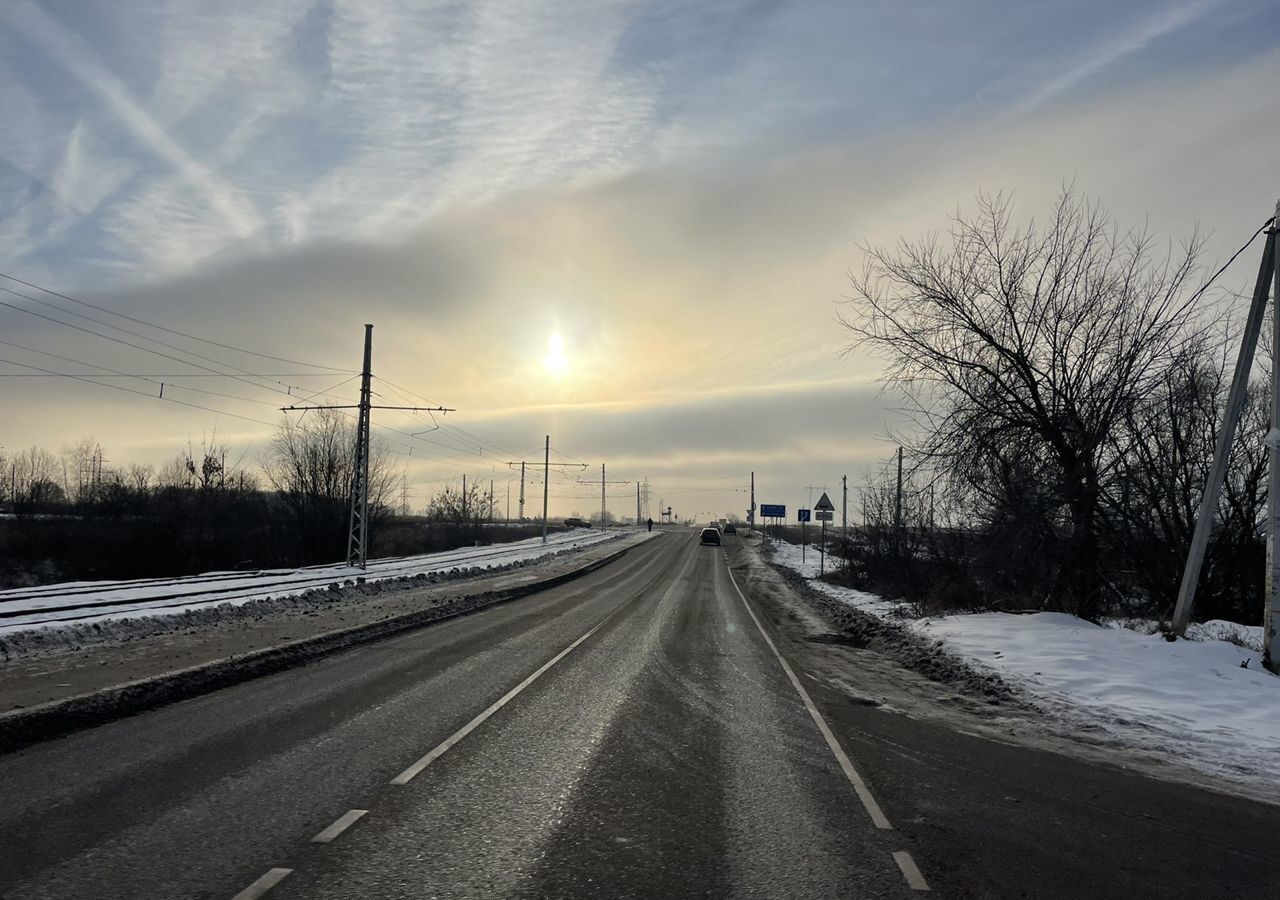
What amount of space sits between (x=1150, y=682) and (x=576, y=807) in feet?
28.7

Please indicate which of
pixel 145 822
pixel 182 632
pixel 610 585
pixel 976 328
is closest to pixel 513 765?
pixel 145 822

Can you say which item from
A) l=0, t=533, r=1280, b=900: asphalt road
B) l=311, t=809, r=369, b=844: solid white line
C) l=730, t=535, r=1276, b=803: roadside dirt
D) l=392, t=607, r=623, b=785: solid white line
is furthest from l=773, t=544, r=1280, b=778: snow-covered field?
l=311, t=809, r=369, b=844: solid white line

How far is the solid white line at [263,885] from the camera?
13.9ft

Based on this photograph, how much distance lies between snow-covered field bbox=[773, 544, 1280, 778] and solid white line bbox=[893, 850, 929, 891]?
4337 millimetres

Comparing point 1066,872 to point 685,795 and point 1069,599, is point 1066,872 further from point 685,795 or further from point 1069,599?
point 1069,599

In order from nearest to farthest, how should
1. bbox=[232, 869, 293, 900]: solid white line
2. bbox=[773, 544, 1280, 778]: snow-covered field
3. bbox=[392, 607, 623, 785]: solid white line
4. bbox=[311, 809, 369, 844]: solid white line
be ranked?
bbox=[232, 869, 293, 900]: solid white line → bbox=[311, 809, 369, 844]: solid white line → bbox=[392, 607, 623, 785]: solid white line → bbox=[773, 544, 1280, 778]: snow-covered field

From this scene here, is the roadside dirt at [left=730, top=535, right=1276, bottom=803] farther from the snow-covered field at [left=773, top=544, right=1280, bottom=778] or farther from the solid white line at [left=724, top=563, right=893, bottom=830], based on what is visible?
the solid white line at [left=724, top=563, right=893, bottom=830]

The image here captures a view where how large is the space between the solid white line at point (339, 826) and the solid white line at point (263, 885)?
0.49 meters

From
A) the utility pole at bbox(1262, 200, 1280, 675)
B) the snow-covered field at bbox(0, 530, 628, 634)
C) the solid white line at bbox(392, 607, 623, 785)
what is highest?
the utility pole at bbox(1262, 200, 1280, 675)

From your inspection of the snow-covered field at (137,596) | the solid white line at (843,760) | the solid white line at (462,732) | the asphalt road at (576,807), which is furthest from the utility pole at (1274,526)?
the snow-covered field at (137,596)

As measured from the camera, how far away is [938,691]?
11531 millimetres

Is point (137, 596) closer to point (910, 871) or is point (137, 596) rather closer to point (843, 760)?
point (843, 760)

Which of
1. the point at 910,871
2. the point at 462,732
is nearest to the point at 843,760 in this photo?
the point at 910,871

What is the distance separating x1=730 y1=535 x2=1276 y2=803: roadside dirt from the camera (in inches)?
312
